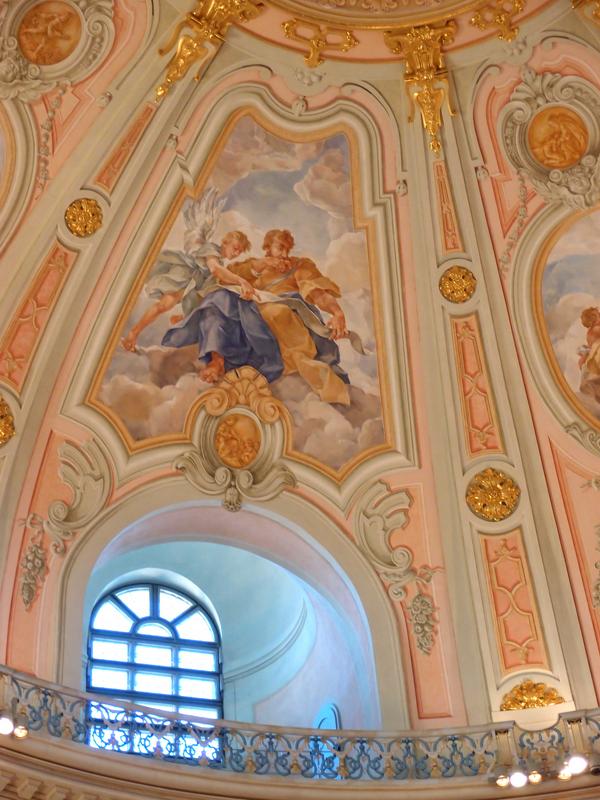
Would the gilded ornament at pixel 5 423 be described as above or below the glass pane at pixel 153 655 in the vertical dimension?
above

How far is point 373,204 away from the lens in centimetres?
1656

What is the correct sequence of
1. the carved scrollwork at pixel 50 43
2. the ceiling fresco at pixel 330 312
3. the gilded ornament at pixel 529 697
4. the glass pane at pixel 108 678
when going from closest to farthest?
the carved scrollwork at pixel 50 43
the gilded ornament at pixel 529 697
the ceiling fresco at pixel 330 312
the glass pane at pixel 108 678

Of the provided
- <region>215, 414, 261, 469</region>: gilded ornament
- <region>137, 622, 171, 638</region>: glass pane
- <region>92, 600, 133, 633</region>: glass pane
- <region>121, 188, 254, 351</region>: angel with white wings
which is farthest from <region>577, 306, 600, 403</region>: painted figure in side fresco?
<region>92, 600, 133, 633</region>: glass pane

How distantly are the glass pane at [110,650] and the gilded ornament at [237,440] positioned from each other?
2.54m

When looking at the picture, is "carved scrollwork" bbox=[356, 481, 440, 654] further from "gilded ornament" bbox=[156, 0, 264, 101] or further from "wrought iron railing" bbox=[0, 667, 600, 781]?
"gilded ornament" bbox=[156, 0, 264, 101]

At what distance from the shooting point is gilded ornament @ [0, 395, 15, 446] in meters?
15.4

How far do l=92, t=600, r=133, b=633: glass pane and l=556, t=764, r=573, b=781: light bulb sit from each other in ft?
18.8

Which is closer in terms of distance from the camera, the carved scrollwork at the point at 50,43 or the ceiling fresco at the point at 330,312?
the carved scrollwork at the point at 50,43

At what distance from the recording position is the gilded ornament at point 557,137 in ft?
52.6

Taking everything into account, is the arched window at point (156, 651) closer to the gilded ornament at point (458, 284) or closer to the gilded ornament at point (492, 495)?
the gilded ornament at point (492, 495)

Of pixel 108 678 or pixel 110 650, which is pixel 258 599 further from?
pixel 108 678

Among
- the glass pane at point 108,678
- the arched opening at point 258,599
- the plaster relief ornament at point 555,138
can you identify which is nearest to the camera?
the arched opening at point 258,599

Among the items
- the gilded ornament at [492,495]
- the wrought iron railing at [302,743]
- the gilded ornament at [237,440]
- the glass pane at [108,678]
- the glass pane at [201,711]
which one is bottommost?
the wrought iron railing at [302,743]

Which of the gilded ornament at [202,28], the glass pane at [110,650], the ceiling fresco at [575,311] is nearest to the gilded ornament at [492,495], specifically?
the ceiling fresco at [575,311]
